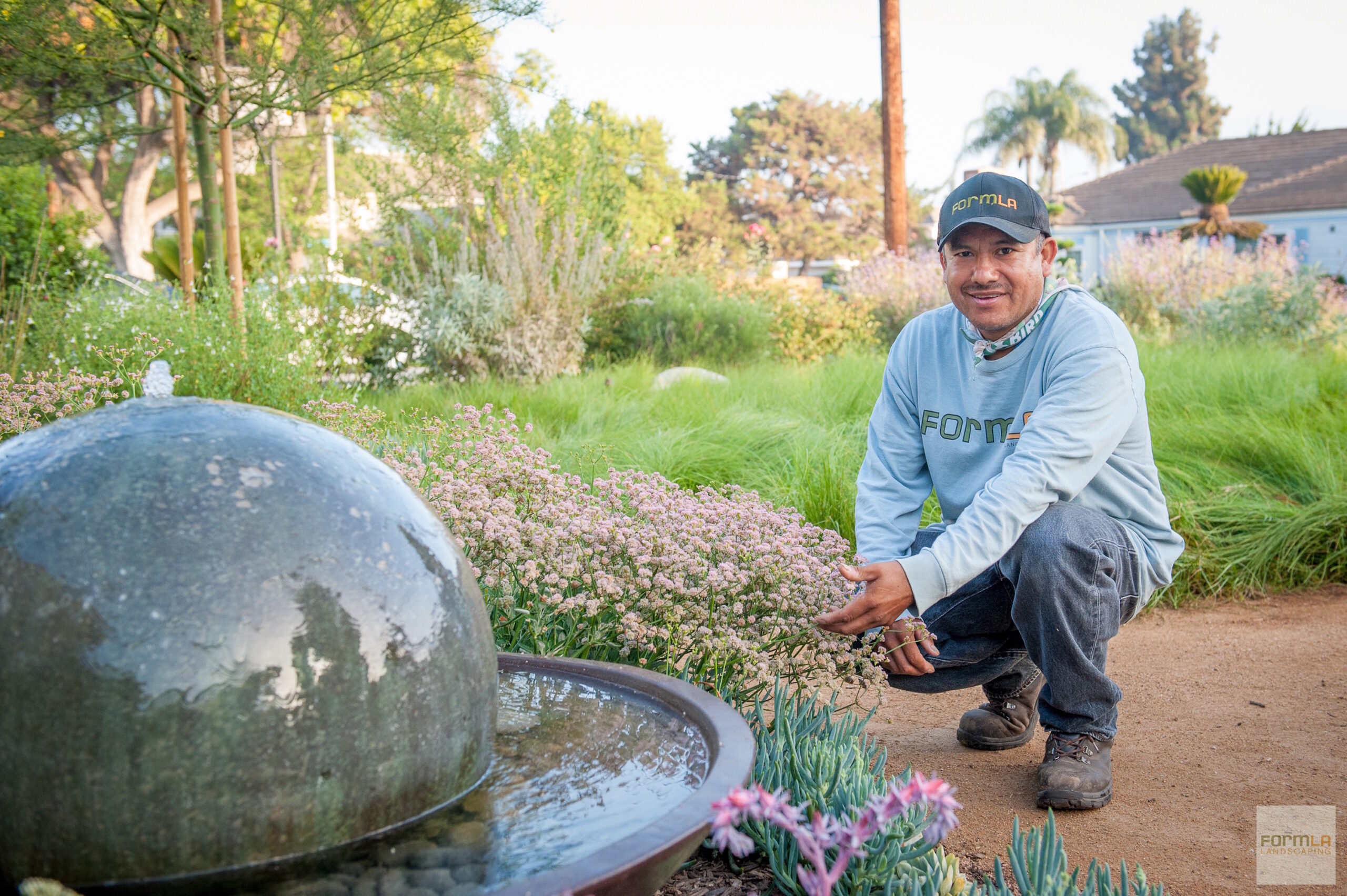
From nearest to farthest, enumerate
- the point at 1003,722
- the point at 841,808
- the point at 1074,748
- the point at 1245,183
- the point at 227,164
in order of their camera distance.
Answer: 1. the point at 841,808
2. the point at 1074,748
3. the point at 1003,722
4. the point at 227,164
5. the point at 1245,183

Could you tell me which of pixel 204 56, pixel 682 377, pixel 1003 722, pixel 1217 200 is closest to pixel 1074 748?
pixel 1003 722

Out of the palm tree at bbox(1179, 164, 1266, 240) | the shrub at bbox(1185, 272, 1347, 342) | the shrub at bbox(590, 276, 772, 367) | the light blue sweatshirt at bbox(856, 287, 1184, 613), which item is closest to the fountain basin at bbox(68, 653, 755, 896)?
A: the light blue sweatshirt at bbox(856, 287, 1184, 613)

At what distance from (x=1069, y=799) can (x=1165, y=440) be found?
14.3 feet

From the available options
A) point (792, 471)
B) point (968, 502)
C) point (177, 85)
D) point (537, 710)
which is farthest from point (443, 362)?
point (537, 710)

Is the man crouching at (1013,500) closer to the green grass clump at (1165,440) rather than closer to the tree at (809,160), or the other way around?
the green grass clump at (1165,440)

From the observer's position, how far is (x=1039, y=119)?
2410 inches

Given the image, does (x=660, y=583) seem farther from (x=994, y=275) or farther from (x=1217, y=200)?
(x=1217, y=200)

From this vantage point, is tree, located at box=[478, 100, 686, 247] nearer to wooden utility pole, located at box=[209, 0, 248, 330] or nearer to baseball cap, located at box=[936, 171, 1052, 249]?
wooden utility pole, located at box=[209, 0, 248, 330]

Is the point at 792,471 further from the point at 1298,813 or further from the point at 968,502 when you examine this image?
the point at 1298,813

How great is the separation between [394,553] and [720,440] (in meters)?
4.81

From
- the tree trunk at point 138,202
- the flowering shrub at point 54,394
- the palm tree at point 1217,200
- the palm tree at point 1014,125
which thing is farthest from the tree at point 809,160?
the flowering shrub at point 54,394

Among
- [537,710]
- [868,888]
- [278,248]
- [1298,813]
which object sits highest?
[278,248]

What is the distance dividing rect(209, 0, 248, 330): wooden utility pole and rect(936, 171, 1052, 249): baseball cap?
4.99 metres

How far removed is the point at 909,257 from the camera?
54.3ft
